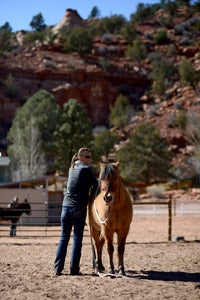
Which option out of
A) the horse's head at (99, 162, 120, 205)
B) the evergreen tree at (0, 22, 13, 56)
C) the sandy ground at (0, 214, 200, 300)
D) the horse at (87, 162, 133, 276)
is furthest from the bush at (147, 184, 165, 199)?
the evergreen tree at (0, 22, 13, 56)

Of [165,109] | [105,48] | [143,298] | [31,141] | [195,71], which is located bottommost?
[143,298]

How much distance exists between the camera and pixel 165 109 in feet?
242

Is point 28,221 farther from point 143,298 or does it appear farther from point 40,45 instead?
point 40,45

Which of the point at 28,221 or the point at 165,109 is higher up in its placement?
the point at 165,109

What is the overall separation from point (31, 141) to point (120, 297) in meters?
46.1

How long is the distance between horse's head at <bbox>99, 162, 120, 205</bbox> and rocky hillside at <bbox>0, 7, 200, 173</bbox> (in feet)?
182

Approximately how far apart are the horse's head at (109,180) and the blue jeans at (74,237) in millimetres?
674

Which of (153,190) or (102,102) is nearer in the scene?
(153,190)

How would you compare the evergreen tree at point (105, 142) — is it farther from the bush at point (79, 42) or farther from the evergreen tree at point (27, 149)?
the bush at point (79, 42)

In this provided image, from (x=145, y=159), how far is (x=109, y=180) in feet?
144

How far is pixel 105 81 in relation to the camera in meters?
80.6

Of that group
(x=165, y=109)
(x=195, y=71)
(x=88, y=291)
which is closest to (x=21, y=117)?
(x=165, y=109)

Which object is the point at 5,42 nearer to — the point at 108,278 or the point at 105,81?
the point at 105,81

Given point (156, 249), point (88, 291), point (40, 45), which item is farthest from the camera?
point (40, 45)
